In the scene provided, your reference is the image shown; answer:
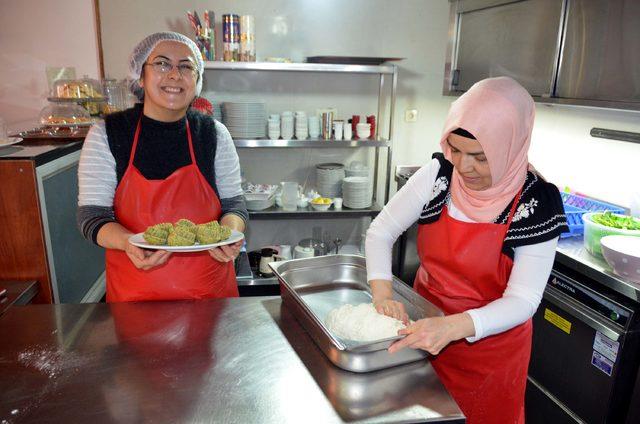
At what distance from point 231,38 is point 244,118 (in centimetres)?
50

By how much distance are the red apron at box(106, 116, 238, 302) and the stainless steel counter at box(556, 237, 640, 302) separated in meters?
1.44

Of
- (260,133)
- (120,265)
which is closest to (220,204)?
(120,265)

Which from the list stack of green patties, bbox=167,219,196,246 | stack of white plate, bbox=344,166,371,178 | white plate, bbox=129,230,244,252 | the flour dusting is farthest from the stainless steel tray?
stack of white plate, bbox=344,166,371,178

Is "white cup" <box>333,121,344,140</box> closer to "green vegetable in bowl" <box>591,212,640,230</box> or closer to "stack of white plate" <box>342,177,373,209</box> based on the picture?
"stack of white plate" <box>342,177,373,209</box>

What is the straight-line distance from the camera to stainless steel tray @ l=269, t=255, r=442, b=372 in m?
1.13

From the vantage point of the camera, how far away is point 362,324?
4.22 feet

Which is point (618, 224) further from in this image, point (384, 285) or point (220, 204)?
point (220, 204)

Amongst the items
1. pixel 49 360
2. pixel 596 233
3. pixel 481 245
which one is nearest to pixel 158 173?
pixel 49 360

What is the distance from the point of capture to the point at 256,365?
46.7 inches

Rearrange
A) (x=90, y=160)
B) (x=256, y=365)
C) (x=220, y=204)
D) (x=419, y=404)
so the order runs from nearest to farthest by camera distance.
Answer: (x=419, y=404) < (x=256, y=365) < (x=90, y=160) < (x=220, y=204)

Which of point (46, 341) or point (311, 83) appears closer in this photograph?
point (46, 341)

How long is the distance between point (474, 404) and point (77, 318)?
1.19m

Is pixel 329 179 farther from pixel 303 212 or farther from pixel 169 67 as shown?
pixel 169 67

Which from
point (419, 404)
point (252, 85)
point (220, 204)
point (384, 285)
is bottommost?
point (419, 404)
